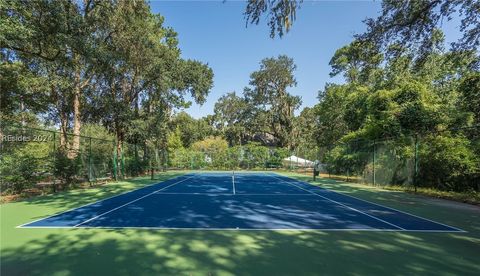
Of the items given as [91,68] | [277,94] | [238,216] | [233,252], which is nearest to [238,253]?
[233,252]

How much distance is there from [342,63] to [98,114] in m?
25.1

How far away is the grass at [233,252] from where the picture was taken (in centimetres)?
411

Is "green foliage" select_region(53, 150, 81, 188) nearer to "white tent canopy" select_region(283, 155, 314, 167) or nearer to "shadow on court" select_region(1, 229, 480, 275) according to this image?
"shadow on court" select_region(1, 229, 480, 275)

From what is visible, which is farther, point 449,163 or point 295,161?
point 295,161

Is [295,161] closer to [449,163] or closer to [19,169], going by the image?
[449,163]

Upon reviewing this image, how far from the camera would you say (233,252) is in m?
4.82

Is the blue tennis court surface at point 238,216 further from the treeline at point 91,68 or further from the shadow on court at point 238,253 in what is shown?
the treeline at point 91,68

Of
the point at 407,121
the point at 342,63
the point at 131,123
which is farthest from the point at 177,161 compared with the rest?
the point at 407,121

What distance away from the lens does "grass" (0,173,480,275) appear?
13.5ft

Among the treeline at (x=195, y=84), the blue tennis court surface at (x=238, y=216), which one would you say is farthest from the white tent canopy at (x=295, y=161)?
the blue tennis court surface at (x=238, y=216)

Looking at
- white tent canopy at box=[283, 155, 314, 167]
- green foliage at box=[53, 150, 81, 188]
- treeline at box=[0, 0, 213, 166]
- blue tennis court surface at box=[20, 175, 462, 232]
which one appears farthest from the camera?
white tent canopy at box=[283, 155, 314, 167]

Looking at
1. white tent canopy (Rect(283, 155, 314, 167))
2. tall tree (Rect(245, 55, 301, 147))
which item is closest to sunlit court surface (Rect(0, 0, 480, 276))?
white tent canopy (Rect(283, 155, 314, 167))

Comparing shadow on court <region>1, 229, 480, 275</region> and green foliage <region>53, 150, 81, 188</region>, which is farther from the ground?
green foliage <region>53, 150, 81, 188</region>

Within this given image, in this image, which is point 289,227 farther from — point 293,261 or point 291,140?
point 291,140
